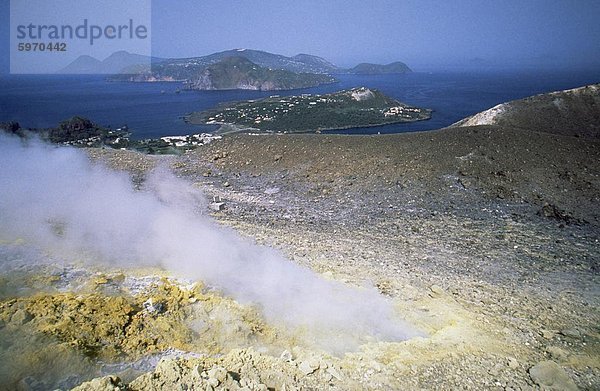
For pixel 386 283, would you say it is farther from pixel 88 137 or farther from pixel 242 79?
pixel 242 79

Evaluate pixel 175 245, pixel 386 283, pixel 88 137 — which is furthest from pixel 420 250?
pixel 88 137

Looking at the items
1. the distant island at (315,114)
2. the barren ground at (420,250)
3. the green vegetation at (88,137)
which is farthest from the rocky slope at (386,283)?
the distant island at (315,114)

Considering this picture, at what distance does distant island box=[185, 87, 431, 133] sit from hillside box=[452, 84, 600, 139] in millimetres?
28226

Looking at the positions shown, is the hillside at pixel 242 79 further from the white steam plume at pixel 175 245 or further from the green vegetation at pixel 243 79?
the white steam plume at pixel 175 245

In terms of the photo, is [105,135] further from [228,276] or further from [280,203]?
[228,276]

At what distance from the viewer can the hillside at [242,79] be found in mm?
133625

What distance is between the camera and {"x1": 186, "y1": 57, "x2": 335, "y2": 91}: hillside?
134 metres

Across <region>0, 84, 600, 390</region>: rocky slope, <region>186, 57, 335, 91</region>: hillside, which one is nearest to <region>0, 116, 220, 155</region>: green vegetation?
<region>0, 84, 600, 390</region>: rocky slope

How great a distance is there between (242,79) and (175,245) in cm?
13561

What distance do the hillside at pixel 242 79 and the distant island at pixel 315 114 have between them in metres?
56.3

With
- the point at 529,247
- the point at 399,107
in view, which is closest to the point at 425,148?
the point at 529,247

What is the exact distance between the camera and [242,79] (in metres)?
137

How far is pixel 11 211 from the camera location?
1001cm

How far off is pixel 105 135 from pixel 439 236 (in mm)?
41873
